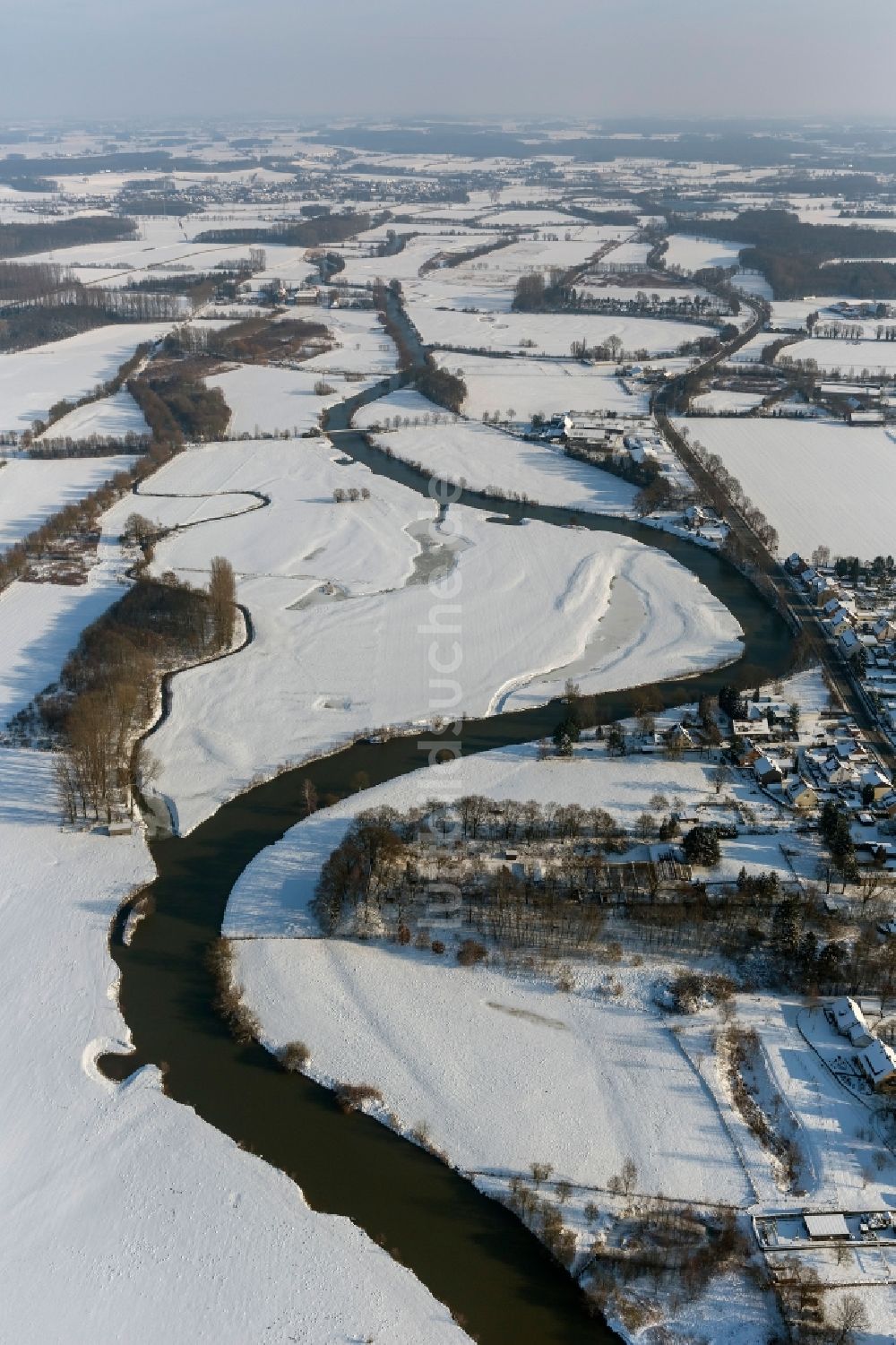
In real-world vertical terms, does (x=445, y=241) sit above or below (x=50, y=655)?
above

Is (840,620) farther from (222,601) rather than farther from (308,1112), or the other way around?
(308,1112)

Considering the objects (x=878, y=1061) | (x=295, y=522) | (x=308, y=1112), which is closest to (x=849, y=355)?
(x=295, y=522)

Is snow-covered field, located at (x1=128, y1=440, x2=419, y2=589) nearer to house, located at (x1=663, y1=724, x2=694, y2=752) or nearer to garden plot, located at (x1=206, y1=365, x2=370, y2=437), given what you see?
garden plot, located at (x1=206, y1=365, x2=370, y2=437)

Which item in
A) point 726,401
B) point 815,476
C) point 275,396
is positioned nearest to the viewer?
point 815,476

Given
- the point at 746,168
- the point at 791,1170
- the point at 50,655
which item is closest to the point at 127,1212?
the point at 791,1170

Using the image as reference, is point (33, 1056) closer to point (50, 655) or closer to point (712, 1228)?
point (712, 1228)

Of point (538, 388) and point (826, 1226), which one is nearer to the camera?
point (826, 1226)

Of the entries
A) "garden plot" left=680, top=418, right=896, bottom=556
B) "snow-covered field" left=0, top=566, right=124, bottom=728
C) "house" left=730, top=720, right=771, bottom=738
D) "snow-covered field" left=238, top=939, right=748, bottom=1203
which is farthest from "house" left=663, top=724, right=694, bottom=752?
"snow-covered field" left=0, top=566, right=124, bottom=728
